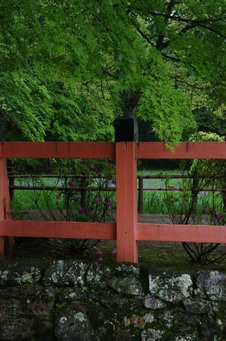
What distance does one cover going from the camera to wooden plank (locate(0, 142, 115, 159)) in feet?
10.4

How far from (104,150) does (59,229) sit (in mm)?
892

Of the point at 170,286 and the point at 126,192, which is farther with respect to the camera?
the point at 126,192

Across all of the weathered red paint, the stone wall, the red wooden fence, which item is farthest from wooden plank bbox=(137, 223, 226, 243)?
the weathered red paint

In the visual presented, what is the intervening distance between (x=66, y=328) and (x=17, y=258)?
1050 mm

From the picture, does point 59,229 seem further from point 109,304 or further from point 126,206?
point 109,304

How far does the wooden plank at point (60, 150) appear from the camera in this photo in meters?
3.16

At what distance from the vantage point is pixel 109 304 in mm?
2928

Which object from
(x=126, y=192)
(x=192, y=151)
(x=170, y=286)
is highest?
(x=192, y=151)

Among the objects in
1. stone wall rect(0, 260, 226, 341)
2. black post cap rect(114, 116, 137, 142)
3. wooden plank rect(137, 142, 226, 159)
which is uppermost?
black post cap rect(114, 116, 137, 142)

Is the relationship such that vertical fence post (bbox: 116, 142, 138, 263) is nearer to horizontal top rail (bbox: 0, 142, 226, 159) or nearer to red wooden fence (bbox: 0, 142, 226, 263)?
red wooden fence (bbox: 0, 142, 226, 263)

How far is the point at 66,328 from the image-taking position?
115 inches

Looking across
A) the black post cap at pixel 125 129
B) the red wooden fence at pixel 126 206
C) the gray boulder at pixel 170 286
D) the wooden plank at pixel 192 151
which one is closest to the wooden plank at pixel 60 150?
the red wooden fence at pixel 126 206

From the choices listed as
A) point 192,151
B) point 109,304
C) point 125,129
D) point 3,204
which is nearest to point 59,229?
point 3,204

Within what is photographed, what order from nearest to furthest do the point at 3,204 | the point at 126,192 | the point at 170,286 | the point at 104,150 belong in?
1. the point at 170,286
2. the point at 126,192
3. the point at 104,150
4. the point at 3,204
